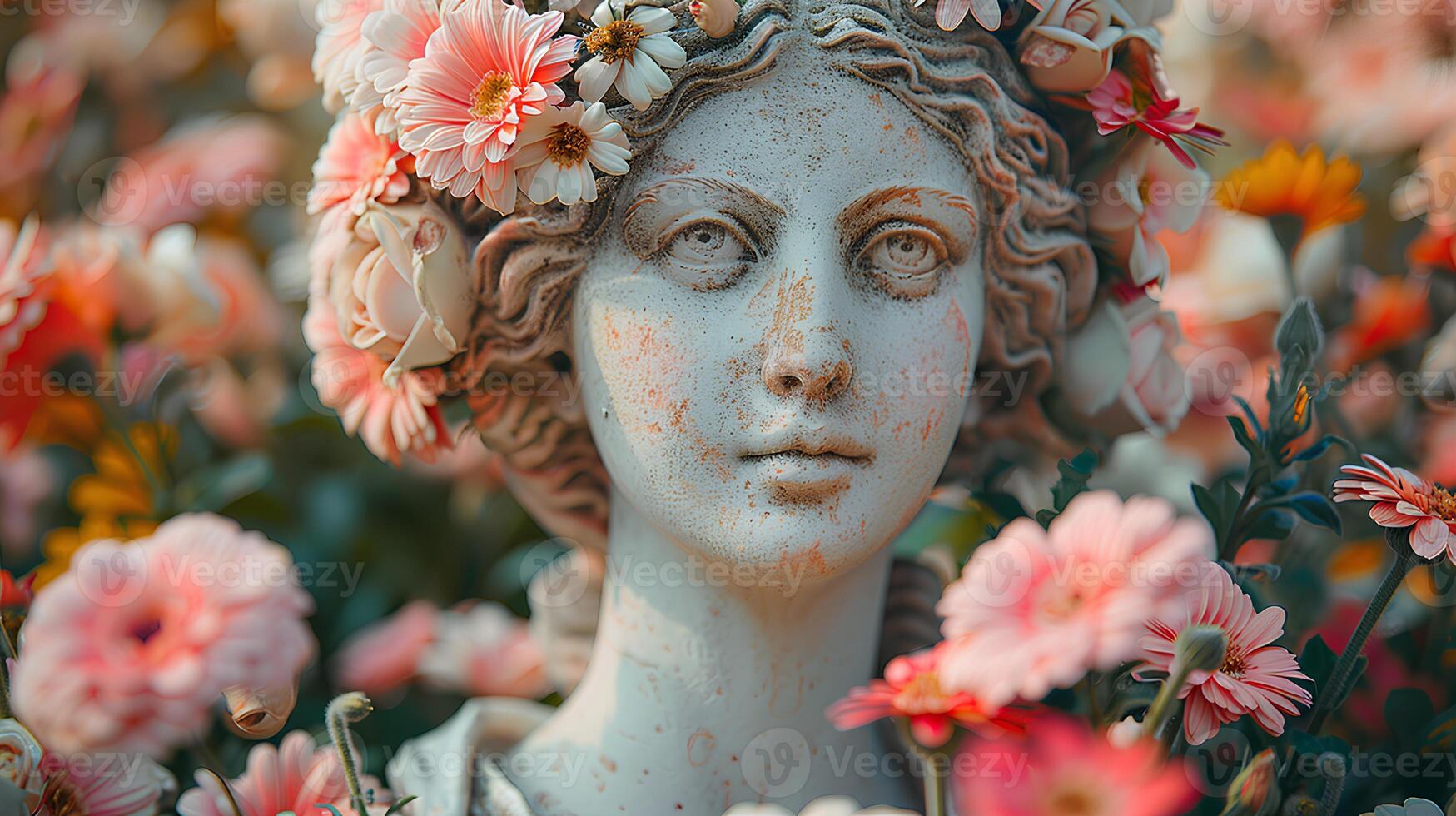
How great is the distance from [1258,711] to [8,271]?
1.25m

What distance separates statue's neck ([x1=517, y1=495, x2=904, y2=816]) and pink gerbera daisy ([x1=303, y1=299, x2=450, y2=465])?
224mm

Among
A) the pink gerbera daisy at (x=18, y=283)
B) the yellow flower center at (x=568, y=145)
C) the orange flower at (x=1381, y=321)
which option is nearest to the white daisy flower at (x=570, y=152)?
the yellow flower center at (x=568, y=145)

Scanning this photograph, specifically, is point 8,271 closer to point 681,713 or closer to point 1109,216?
point 681,713

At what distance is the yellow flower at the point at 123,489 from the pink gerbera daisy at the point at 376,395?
41 centimetres

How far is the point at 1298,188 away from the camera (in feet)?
5.52

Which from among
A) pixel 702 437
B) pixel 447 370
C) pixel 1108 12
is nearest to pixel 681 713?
pixel 702 437

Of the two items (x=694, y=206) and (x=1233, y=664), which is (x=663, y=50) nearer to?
(x=694, y=206)

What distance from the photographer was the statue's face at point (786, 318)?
4.11ft

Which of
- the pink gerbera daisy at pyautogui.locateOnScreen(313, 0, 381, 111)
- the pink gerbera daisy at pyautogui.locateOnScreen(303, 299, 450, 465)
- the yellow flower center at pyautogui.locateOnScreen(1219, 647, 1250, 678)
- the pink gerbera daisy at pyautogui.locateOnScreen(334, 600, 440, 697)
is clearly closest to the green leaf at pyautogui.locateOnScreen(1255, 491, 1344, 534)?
the yellow flower center at pyautogui.locateOnScreen(1219, 647, 1250, 678)

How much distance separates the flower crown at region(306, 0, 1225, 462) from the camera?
1.21 meters

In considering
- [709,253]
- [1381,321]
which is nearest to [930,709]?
[709,253]

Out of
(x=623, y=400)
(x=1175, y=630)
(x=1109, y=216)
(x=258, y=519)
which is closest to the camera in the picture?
(x=1175, y=630)

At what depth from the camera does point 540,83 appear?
1.18 m

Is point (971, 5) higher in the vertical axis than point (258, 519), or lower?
higher
